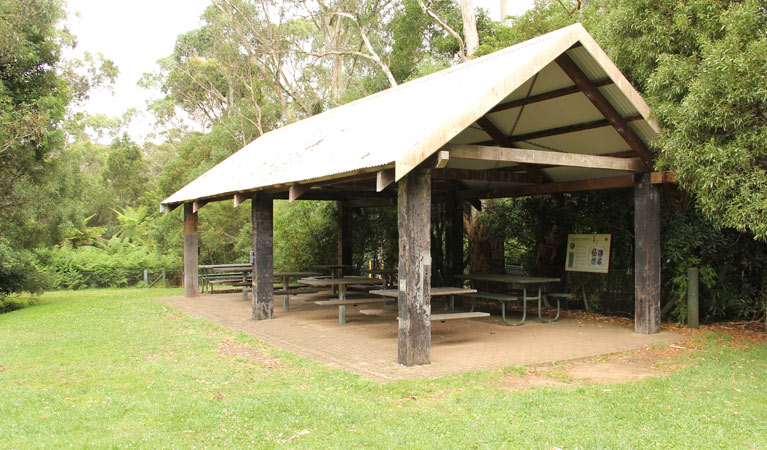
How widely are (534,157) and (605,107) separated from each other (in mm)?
1789

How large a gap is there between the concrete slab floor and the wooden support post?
3537 millimetres

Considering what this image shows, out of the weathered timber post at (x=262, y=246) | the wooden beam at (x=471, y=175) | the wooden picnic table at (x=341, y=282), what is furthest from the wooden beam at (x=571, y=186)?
the weathered timber post at (x=262, y=246)

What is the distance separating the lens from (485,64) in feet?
30.7

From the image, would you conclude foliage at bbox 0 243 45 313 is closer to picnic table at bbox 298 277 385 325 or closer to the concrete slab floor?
the concrete slab floor

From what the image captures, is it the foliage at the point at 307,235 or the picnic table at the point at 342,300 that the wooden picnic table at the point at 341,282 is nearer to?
the picnic table at the point at 342,300

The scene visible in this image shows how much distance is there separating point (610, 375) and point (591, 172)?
524cm

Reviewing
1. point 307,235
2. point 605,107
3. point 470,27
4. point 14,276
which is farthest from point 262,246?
point 470,27

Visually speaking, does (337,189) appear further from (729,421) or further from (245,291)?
(729,421)

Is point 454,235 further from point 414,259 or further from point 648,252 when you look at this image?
point 414,259

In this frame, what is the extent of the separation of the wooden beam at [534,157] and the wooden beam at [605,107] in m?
0.20

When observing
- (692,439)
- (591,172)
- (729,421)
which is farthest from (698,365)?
(591,172)

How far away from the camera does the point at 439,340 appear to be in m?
9.13

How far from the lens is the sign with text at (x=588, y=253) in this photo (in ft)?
38.9

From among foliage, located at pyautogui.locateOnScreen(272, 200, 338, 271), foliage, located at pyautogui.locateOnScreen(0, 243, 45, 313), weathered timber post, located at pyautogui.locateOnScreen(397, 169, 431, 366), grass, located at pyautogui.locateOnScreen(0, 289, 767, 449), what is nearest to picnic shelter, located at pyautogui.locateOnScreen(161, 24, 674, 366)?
weathered timber post, located at pyautogui.locateOnScreen(397, 169, 431, 366)
